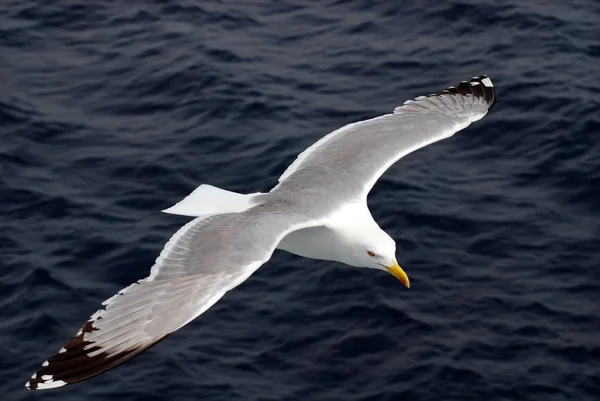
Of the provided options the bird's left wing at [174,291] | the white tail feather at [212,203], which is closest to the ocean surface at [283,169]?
the white tail feather at [212,203]

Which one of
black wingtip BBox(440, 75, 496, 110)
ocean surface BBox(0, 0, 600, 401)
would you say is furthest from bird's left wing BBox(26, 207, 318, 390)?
black wingtip BBox(440, 75, 496, 110)

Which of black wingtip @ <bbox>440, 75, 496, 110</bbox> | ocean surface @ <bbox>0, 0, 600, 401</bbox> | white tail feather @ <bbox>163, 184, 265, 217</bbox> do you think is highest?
black wingtip @ <bbox>440, 75, 496, 110</bbox>

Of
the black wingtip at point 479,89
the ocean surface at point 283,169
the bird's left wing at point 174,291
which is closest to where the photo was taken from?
the bird's left wing at point 174,291

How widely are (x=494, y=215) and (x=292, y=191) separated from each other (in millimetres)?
3514

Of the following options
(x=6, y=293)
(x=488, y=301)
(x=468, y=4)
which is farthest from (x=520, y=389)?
(x=468, y=4)

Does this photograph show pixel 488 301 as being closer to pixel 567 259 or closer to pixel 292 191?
pixel 567 259

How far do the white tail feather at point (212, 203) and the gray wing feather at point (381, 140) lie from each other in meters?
0.60

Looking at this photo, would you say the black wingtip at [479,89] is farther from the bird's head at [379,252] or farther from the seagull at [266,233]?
the bird's head at [379,252]

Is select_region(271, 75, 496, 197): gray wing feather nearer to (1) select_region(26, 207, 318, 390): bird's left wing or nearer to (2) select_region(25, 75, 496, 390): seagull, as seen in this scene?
(2) select_region(25, 75, 496, 390): seagull

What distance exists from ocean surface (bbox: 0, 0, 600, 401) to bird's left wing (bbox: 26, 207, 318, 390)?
2437mm

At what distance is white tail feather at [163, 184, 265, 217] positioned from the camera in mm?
11953

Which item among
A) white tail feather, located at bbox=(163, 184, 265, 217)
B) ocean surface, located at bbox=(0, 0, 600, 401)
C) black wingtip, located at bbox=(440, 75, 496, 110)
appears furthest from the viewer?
black wingtip, located at bbox=(440, 75, 496, 110)

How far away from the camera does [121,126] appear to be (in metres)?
16.9

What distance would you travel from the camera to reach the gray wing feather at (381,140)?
1302 centimetres
